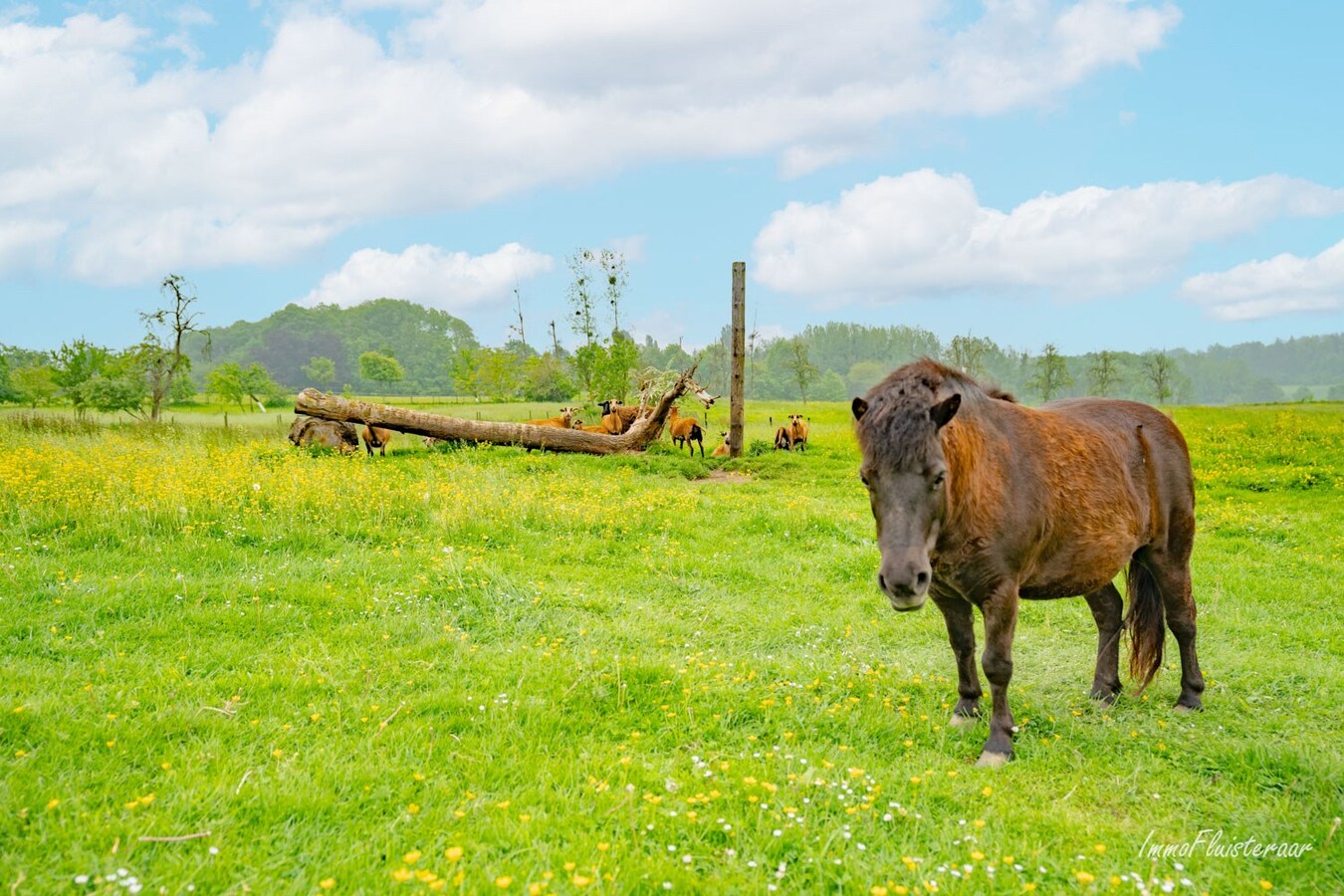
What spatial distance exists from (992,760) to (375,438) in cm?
1869

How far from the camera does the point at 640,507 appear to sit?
474 inches

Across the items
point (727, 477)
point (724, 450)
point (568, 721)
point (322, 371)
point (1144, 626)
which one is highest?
point (322, 371)

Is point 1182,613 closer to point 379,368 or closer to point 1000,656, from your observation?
point 1000,656

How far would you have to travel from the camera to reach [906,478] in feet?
13.5

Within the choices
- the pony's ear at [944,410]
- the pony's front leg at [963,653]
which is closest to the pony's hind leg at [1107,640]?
the pony's front leg at [963,653]

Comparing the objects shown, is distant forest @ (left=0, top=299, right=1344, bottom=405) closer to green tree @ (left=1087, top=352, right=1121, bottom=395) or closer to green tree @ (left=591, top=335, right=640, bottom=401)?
green tree @ (left=1087, top=352, right=1121, bottom=395)

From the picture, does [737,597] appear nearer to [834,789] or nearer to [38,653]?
[834,789]

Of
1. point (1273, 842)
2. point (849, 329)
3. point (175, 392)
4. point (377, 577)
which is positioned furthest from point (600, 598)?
point (849, 329)

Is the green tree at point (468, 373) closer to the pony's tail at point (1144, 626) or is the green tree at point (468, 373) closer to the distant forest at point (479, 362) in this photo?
the distant forest at point (479, 362)

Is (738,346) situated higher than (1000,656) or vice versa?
(738,346)

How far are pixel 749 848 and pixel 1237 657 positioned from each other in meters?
6.03

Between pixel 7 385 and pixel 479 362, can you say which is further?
pixel 479 362

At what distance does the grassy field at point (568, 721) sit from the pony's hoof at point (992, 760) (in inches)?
4.1

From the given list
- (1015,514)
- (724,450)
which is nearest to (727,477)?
(724,450)
